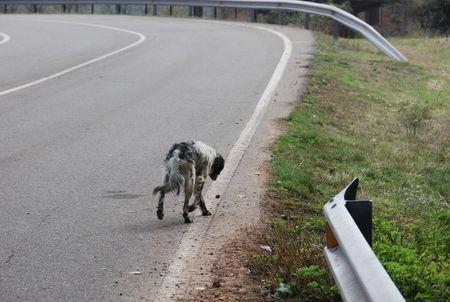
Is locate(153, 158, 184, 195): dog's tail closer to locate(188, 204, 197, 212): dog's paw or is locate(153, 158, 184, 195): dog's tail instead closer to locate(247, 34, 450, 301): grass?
locate(188, 204, 197, 212): dog's paw

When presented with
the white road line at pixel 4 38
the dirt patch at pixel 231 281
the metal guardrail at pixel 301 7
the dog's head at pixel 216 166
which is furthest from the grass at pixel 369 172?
the white road line at pixel 4 38

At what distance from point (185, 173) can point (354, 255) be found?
3062mm

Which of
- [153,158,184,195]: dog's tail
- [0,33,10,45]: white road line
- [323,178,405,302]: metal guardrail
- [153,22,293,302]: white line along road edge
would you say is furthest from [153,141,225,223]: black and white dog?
[0,33,10,45]: white road line

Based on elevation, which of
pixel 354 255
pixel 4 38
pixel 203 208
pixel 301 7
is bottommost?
pixel 203 208

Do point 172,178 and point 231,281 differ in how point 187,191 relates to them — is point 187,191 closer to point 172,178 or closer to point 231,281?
point 172,178

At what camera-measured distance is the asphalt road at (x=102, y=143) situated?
6.07 meters

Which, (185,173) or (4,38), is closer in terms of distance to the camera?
(185,173)

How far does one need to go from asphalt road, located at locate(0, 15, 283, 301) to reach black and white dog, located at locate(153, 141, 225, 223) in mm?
210

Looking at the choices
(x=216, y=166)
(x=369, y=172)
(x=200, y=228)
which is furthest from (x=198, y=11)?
(x=200, y=228)

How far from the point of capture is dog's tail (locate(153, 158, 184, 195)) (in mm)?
7211

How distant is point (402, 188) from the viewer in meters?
9.79

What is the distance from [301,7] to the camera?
2788cm

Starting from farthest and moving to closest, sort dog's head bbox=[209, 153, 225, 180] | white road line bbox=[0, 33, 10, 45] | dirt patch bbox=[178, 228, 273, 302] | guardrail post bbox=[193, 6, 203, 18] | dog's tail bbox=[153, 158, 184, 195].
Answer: guardrail post bbox=[193, 6, 203, 18] < white road line bbox=[0, 33, 10, 45] < dog's head bbox=[209, 153, 225, 180] < dog's tail bbox=[153, 158, 184, 195] < dirt patch bbox=[178, 228, 273, 302]

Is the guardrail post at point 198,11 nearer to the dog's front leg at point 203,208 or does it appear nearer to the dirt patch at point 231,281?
the dog's front leg at point 203,208
